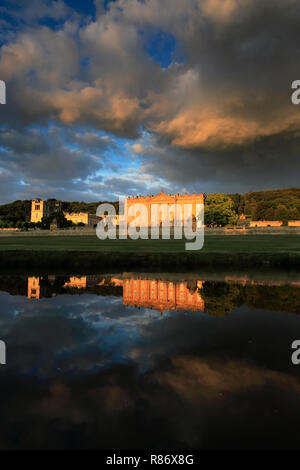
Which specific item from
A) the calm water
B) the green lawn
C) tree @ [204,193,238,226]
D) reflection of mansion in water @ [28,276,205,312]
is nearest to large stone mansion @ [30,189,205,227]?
tree @ [204,193,238,226]

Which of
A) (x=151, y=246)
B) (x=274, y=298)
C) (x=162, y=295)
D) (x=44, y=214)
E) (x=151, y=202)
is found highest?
(x=151, y=202)

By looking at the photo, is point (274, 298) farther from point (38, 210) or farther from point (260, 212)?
point (38, 210)

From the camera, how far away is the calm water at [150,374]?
10.5ft

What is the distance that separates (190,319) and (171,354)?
7.52 feet

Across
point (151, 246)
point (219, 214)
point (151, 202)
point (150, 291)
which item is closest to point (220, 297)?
point (150, 291)

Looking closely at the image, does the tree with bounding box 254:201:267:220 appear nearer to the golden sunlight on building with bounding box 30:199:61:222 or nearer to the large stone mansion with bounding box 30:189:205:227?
the large stone mansion with bounding box 30:189:205:227

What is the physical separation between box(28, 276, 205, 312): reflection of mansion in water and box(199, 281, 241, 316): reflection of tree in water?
0.26 m

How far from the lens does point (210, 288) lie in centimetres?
1132

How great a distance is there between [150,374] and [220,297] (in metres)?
5.90

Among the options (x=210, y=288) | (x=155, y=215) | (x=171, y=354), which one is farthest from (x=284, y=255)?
(x=155, y=215)

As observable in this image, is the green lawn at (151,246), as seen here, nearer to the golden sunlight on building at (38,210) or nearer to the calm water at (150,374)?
the calm water at (150,374)

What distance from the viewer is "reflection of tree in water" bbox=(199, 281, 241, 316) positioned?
27.4ft

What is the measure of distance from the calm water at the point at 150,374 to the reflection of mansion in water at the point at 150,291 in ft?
0.44

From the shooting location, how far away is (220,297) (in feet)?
32.2
